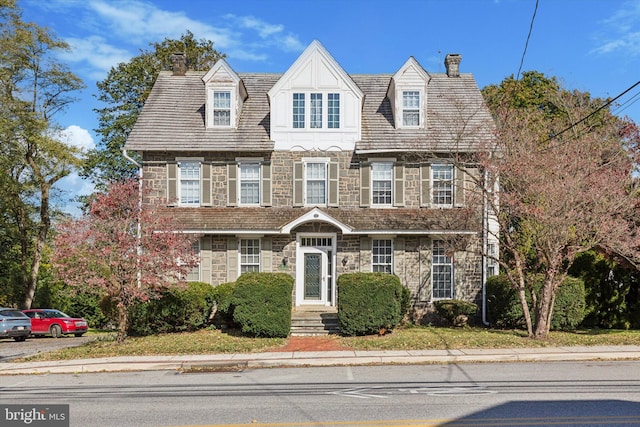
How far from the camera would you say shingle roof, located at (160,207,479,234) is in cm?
2086

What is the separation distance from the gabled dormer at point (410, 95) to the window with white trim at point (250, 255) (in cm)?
734

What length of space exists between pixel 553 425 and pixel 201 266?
15922 mm

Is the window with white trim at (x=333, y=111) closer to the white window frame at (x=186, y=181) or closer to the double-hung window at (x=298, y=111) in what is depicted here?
the double-hung window at (x=298, y=111)

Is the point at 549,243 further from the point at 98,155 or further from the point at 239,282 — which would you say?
the point at 98,155

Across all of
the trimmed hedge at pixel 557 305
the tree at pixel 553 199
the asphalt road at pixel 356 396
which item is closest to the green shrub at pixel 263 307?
the asphalt road at pixel 356 396

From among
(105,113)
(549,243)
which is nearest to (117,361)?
(549,243)

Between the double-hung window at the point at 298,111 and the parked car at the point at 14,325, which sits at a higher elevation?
the double-hung window at the point at 298,111

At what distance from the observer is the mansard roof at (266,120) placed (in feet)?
72.4

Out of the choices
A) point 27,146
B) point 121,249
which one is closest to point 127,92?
point 27,146

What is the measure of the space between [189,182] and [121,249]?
6.13 m

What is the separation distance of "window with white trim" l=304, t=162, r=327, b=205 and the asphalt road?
955 cm

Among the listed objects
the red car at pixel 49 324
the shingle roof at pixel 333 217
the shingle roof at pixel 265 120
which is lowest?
the red car at pixel 49 324

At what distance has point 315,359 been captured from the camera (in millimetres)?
14891

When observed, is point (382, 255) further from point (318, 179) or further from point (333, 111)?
point (333, 111)
